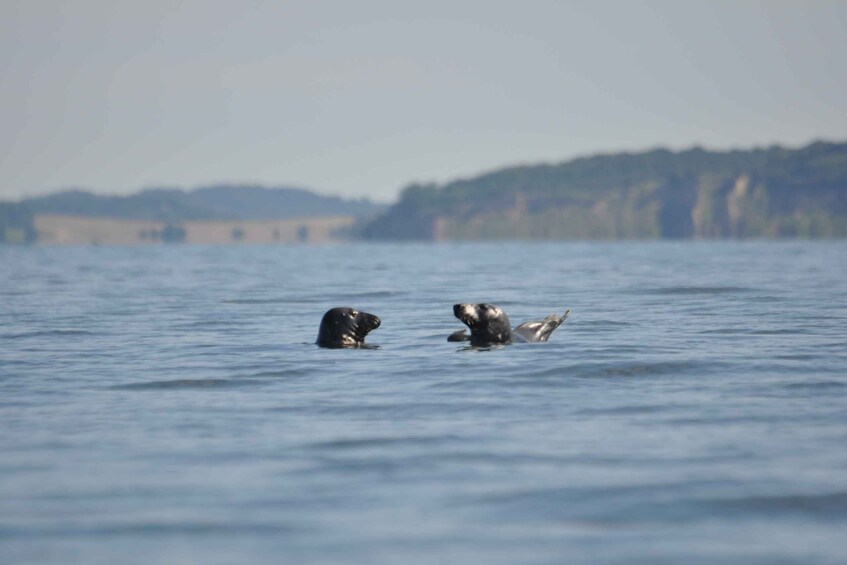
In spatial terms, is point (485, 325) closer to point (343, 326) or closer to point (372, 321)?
point (372, 321)

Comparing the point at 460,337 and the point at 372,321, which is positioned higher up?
the point at 372,321

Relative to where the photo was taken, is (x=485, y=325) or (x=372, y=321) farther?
(x=372, y=321)

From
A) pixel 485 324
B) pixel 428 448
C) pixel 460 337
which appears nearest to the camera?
pixel 428 448

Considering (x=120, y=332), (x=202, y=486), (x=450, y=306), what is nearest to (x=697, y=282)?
(x=450, y=306)

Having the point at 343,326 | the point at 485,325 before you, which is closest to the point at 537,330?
the point at 485,325

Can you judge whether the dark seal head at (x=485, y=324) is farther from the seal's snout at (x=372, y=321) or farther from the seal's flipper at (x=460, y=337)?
the seal's snout at (x=372, y=321)

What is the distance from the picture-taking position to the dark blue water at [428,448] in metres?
8.77

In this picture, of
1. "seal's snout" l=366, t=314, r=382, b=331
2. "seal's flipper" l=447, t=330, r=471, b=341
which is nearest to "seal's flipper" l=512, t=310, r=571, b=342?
"seal's flipper" l=447, t=330, r=471, b=341

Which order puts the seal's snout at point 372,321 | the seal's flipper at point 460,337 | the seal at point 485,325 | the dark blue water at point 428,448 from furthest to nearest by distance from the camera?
the seal's flipper at point 460,337, the seal's snout at point 372,321, the seal at point 485,325, the dark blue water at point 428,448

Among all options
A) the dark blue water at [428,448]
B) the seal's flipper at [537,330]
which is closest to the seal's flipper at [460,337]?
the dark blue water at [428,448]

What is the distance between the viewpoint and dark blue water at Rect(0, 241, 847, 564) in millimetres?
8773

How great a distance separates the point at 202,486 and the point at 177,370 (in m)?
8.16

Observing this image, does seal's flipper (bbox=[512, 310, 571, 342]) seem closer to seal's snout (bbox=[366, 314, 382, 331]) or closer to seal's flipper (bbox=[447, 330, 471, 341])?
seal's flipper (bbox=[447, 330, 471, 341])

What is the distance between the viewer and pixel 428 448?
11852mm
